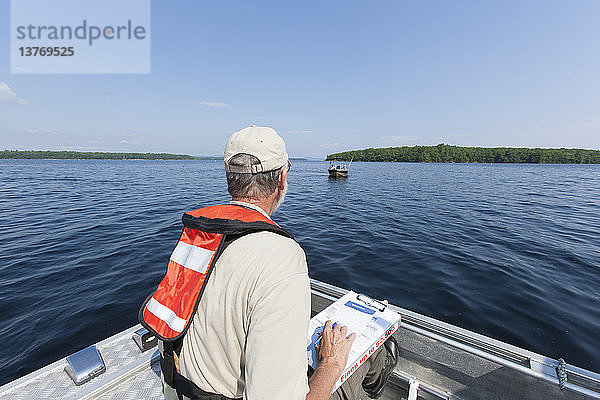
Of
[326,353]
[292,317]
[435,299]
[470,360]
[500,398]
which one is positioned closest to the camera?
[292,317]

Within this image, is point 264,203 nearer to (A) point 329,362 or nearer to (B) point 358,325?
(A) point 329,362

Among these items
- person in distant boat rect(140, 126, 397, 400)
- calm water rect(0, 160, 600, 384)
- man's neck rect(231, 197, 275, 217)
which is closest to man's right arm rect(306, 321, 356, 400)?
person in distant boat rect(140, 126, 397, 400)

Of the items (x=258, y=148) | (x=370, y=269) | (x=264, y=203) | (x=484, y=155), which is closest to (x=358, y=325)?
(x=264, y=203)

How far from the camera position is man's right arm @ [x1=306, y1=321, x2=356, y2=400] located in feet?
3.86

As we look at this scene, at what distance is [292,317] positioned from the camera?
868 mm

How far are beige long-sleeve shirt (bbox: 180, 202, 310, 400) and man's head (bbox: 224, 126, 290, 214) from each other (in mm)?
336

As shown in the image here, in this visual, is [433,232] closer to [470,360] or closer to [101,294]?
[470,360]

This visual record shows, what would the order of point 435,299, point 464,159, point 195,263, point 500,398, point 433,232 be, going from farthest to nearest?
point 464,159
point 433,232
point 435,299
point 500,398
point 195,263

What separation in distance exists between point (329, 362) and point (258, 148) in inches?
48.9

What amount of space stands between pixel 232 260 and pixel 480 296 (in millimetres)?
5804

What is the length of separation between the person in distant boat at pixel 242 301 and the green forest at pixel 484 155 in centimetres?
11670

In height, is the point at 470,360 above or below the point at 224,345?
below

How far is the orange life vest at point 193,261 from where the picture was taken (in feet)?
3.37

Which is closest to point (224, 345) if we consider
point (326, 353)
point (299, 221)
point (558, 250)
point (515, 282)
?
point (326, 353)
